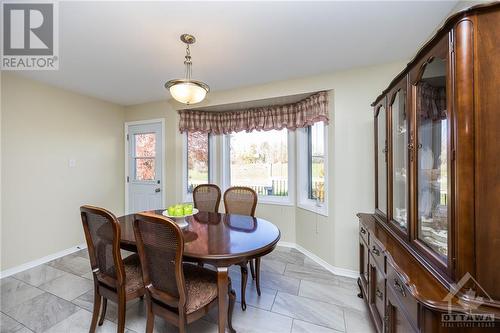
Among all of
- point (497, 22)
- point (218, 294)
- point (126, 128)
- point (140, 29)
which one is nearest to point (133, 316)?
point (218, 294)

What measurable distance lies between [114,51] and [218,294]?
2.34 meters

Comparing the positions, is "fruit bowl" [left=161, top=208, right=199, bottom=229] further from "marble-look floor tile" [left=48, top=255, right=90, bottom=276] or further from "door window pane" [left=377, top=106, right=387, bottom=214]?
"door window pane" [left=377, top=106, right=387, bottom=214]

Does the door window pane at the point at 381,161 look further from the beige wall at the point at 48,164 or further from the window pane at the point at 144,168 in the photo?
the beige wall at the point at 48,164

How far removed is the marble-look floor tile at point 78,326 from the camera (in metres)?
1.70

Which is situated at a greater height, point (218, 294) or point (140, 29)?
point (140, 29)

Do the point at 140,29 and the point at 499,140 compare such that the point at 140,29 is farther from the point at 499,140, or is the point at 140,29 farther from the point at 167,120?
the point at 499,140

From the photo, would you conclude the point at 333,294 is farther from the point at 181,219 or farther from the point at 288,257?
the point at 181,219

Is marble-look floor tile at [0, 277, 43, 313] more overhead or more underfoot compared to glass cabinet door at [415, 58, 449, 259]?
more underfoot

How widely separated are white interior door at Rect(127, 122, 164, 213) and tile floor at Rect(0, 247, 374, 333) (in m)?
1.36

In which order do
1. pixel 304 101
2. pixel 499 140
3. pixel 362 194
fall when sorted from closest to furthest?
Result: pixel 499 140 < pixel 362 194 < pixel 304 101

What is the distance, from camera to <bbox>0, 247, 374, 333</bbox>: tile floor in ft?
5.66

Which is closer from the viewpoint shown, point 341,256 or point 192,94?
point 192,94

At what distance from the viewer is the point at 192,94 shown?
1.84m

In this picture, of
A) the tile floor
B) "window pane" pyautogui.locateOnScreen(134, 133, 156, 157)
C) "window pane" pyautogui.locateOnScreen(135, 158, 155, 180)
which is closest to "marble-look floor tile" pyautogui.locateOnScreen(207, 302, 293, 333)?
the tile floor
